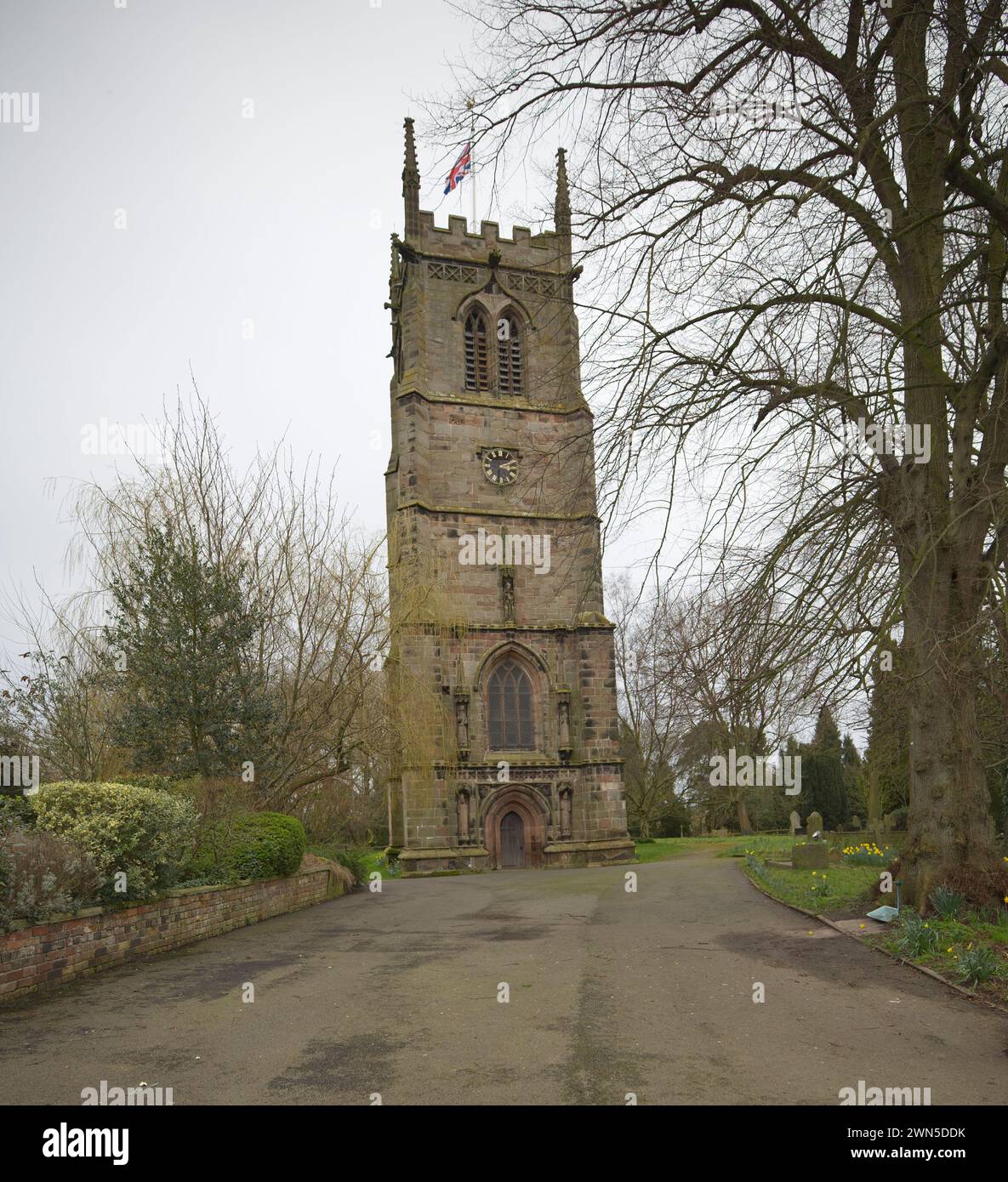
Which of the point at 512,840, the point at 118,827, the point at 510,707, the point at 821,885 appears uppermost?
the point at 510,707

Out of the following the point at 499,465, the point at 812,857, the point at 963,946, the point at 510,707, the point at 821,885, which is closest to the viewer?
the point at 963,946

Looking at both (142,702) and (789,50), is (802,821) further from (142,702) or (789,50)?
(789,50)

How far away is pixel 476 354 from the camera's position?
33500mm

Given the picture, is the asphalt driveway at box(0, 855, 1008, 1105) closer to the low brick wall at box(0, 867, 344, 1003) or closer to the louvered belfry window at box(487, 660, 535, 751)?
the low brick wall at box(0, 867, 344, 1003)

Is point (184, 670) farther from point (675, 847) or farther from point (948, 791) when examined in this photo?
point (675, 847)

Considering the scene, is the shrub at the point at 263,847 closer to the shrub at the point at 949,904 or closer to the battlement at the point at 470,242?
the shrub at the point at 949,904

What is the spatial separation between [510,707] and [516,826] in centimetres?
375

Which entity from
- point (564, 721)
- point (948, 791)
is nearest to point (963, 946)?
point (948, 791)

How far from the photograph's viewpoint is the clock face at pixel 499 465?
31766mm

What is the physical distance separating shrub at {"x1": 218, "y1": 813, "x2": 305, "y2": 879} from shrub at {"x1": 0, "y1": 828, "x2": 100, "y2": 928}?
4111mm

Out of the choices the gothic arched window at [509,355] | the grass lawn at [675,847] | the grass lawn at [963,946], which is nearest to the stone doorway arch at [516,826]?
the grass lawn at [675,847]

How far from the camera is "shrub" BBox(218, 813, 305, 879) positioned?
555 inches
